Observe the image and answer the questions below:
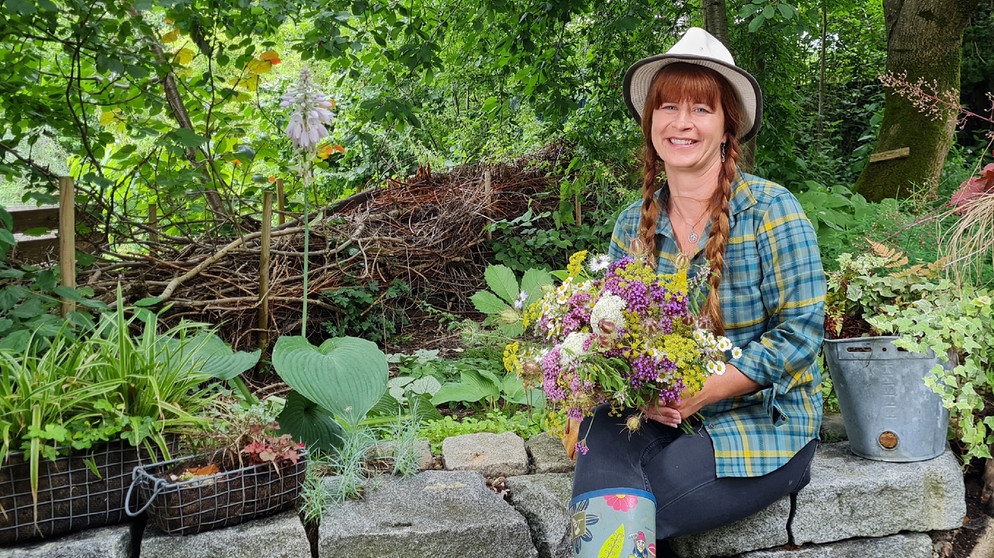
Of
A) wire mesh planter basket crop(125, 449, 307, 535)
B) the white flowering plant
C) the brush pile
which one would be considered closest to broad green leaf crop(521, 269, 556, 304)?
the brush pile

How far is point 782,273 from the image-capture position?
193 centimetres

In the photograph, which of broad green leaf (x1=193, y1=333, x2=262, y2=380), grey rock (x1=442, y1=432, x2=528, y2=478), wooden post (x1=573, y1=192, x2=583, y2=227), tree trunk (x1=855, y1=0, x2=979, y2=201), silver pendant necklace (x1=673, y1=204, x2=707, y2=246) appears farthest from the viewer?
wooden post (x1=573, y1=192, x2=583, y2=227)

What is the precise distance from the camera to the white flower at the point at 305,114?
7.75 ft

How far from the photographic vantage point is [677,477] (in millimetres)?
1911

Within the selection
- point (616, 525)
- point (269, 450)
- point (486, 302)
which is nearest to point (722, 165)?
point (616, 525)

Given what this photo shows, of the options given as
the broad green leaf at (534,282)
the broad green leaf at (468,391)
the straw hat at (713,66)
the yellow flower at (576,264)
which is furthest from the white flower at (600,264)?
the broad green leaf at (534,282)

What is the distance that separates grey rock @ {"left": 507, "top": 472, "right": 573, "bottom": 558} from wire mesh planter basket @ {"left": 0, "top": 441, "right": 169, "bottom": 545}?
38.9 inches

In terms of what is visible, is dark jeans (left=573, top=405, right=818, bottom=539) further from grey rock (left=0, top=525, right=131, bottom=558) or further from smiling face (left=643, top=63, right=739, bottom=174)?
grey rock (left=0, top=525, right=131, bottom=558)

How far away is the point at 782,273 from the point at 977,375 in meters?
0.72

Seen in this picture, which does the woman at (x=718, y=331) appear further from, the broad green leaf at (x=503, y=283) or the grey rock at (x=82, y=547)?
the broad green leaf at (x=503, y=283)

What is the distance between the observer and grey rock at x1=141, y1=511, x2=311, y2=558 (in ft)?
6.21

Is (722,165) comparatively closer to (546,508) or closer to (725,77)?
Answer: (725,77)

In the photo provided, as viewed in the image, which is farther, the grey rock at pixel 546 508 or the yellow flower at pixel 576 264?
the grey rock at pixel 546 508

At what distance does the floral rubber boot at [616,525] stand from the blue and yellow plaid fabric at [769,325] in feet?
0.77
